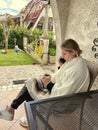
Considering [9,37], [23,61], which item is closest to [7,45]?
[9,37]

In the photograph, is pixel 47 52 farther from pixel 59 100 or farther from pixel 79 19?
pixel 59 100

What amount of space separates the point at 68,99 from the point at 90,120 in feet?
0.94

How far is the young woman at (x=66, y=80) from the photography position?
213cm

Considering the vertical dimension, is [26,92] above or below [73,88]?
below

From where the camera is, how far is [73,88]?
2.12 meters

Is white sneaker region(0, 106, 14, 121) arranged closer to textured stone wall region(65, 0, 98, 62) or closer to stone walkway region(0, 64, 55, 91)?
textured stone wall region(65, 0, 98, 62)

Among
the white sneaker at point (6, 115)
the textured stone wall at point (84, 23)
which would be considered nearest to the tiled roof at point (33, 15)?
the textured stone wall at point (84, 23)

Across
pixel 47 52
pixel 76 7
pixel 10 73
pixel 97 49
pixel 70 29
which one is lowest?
pixel 10 73

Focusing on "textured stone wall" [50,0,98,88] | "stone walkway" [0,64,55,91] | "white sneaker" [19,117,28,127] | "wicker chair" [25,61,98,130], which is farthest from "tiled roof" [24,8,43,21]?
"wicker chair" [25,61,98,130]

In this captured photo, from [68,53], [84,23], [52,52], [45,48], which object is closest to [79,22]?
[84,23]

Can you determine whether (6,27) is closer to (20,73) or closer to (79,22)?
(20,73)

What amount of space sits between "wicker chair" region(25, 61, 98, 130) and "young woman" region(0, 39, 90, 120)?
0.24 metres

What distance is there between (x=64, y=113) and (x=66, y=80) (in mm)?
610

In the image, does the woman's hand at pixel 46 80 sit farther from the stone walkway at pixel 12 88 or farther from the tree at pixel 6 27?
the tree at pixel 6 27
